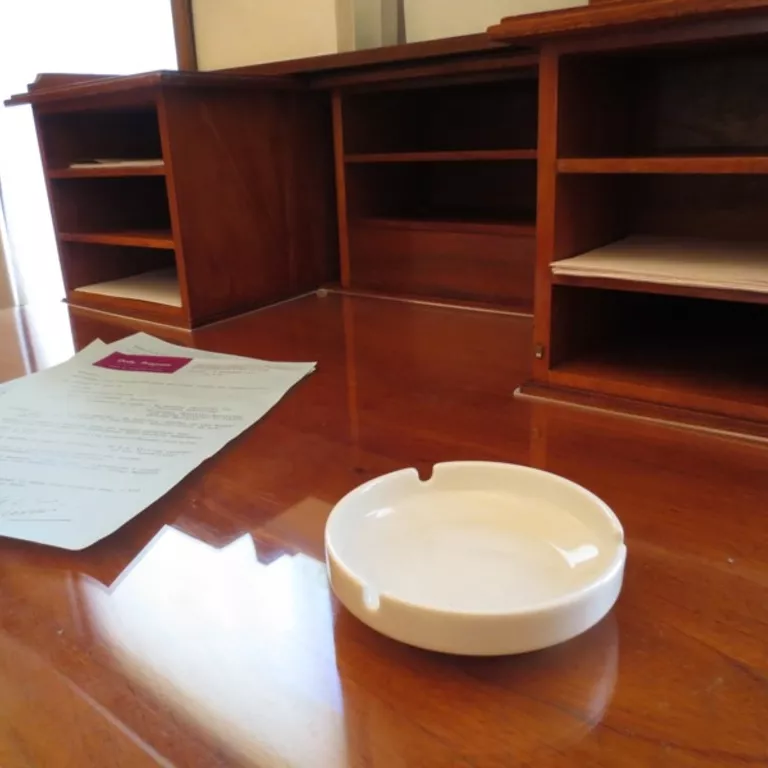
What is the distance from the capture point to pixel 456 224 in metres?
1.10

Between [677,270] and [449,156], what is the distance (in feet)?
1.54

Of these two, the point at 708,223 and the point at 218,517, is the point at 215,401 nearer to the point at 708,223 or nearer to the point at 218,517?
the point at 218,517

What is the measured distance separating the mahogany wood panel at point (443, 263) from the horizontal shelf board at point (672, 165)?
1.14ft

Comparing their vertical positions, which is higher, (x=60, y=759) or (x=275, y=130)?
(x=275, y=130)

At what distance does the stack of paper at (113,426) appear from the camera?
21.1 inches

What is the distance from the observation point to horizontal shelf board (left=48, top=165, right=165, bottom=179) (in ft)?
3.41

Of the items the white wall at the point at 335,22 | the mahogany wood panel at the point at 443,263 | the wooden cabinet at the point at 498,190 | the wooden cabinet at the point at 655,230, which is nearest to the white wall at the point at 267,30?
the white wall at the point at 335,22

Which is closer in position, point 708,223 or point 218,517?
point 218,517

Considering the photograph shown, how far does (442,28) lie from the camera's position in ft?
4.03

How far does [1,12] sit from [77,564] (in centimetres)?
150

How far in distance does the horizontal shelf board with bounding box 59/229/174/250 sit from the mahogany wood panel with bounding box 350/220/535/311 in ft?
1.03

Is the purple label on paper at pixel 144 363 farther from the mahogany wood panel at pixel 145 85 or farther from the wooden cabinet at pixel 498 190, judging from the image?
the mahogany wood panel at pixel 145 85

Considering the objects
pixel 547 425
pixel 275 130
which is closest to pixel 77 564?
pixel 547 425

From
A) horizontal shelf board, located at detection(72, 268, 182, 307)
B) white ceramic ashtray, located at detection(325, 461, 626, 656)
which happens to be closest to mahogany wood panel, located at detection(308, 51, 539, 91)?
horizontal shelf board, located at detection(72, 268, 182, 307)
